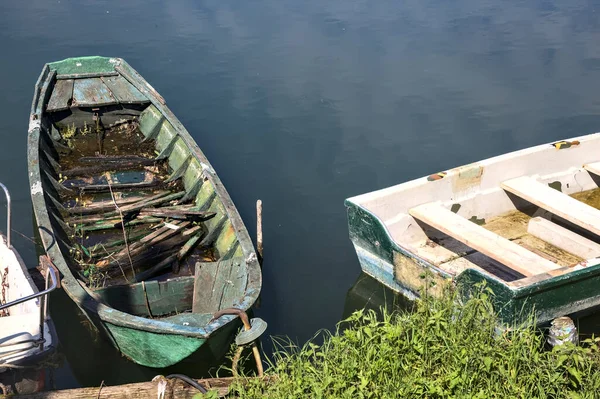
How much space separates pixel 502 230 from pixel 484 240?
1.36m

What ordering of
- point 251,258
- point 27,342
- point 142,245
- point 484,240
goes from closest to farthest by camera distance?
1. point 27,342
2. point 251,258
3. point 484,240
4. point 142,245

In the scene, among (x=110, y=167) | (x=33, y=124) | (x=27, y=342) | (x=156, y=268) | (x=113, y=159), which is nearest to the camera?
(x=27, y=342)

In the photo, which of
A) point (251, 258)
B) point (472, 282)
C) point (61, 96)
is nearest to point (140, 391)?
point (251, 258)

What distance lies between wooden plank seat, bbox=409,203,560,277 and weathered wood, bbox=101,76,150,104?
5.24 m

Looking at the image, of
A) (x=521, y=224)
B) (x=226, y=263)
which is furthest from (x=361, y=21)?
(x=226, y=263)

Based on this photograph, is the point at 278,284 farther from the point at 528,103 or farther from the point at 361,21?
the point at 361,21

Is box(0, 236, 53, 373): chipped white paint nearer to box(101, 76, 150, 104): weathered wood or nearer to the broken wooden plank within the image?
box(101, 76, 150, 104): weathered wood

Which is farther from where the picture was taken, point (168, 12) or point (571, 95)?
point (168, 12)

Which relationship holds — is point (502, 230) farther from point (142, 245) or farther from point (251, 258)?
point (142, 245)

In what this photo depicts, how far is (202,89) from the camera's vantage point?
47.6 ft

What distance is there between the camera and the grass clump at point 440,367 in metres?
5.25

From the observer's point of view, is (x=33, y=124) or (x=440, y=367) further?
(x=33, y=124)

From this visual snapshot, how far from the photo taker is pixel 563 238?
8.51 metres

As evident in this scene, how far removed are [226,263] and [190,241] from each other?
1.13 metres
